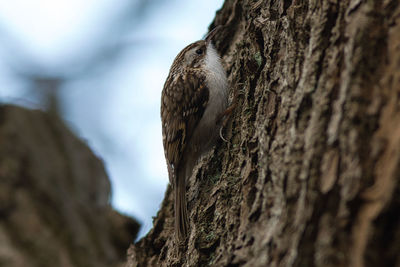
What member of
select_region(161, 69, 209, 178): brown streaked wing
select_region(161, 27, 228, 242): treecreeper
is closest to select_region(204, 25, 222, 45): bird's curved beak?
select_region(161, 27, 228, 242): treecreeper

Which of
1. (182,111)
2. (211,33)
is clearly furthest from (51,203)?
(211,33)

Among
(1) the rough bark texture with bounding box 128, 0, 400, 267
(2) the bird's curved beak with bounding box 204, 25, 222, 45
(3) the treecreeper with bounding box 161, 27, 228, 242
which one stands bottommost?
(1) the rough bark texture with bounding box 128, 0, 400, 267

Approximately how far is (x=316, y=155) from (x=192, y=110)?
163 cm

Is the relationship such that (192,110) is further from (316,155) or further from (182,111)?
(316,155)

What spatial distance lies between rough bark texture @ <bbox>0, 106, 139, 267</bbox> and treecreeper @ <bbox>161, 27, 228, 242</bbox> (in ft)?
1.38

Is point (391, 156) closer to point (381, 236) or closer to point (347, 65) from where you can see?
point (381, 236)

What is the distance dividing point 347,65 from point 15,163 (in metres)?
1.45

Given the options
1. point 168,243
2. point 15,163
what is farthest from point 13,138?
point 168,243

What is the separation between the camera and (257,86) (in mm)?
2184

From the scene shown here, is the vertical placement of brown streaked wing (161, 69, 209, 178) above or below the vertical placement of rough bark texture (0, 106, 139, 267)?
above

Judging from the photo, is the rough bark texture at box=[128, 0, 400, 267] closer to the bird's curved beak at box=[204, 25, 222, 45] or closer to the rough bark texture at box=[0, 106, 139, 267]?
the rough bark texture at box=[0, 106, 139, 267]

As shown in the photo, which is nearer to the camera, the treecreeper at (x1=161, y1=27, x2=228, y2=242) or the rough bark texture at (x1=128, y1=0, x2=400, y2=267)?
the rough bark texture at (x1=128, y1=0, x2=400, y2=267)

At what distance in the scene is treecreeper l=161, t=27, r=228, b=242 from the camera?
8.93 feet

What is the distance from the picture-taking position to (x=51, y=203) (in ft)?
6.74
